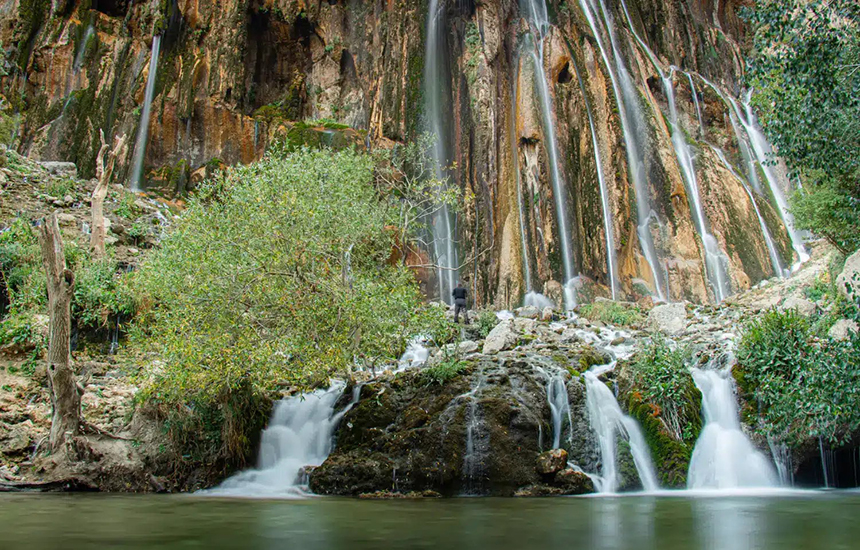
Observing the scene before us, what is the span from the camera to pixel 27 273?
1669cm

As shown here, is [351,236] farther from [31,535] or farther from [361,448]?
[31,535]

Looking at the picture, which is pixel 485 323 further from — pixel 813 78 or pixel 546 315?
pixel 813 78

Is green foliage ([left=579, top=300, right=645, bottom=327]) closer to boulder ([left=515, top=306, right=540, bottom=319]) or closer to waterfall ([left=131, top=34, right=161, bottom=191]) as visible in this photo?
boulder ([left=515, top=306, right=540, bottom=319])

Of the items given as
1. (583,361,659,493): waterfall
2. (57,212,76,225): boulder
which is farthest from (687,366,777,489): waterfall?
(57,212,76,225): boulder

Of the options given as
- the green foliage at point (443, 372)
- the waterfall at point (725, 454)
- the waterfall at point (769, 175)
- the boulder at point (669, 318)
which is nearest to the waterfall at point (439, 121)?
the boulder at point (669, 318)

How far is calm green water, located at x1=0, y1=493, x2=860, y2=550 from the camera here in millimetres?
5895

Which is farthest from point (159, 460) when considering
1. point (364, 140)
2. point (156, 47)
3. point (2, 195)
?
point (156, 47)

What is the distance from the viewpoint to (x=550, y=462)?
1118 centimetres

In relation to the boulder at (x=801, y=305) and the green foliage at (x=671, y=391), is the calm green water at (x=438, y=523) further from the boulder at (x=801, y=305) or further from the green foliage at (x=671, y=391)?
the boulder at (x=801, y=305)

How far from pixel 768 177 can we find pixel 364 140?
24105mm

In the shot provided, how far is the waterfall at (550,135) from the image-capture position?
90.6ft

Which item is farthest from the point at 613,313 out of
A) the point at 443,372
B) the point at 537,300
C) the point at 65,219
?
the point at 65,219

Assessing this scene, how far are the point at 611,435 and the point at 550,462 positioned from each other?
1778 millimetres

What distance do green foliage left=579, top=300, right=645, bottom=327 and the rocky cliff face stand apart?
2.72 meters
